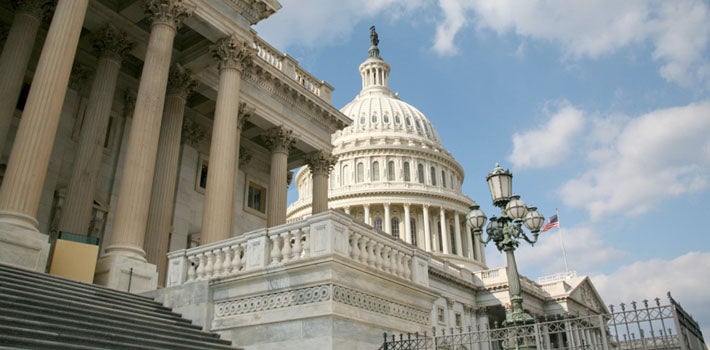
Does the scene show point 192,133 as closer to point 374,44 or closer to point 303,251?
point 303,251

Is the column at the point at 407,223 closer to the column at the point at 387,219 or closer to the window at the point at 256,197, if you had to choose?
the column at the point at 387,219

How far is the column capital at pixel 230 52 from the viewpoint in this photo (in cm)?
2008

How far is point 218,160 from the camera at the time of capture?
18.2 metres

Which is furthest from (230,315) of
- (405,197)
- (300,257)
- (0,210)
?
(405,197)

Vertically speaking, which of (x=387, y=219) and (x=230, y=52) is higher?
(x=387, y=219)

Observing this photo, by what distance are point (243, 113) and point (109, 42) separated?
243 inches

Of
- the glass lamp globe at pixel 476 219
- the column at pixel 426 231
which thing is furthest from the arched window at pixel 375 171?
the glass lamp globe at pixel 476 219

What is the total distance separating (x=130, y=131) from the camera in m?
17.7

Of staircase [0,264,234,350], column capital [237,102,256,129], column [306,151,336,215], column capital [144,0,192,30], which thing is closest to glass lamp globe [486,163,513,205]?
staircase [0,264,234,350]

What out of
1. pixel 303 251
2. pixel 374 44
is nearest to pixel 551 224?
pixel 303 251

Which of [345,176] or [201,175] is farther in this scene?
[345,176]

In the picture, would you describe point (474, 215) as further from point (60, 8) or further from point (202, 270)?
point (60, 8)

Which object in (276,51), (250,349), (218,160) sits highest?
(276,51)

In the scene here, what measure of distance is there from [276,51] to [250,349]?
18.5 metres
